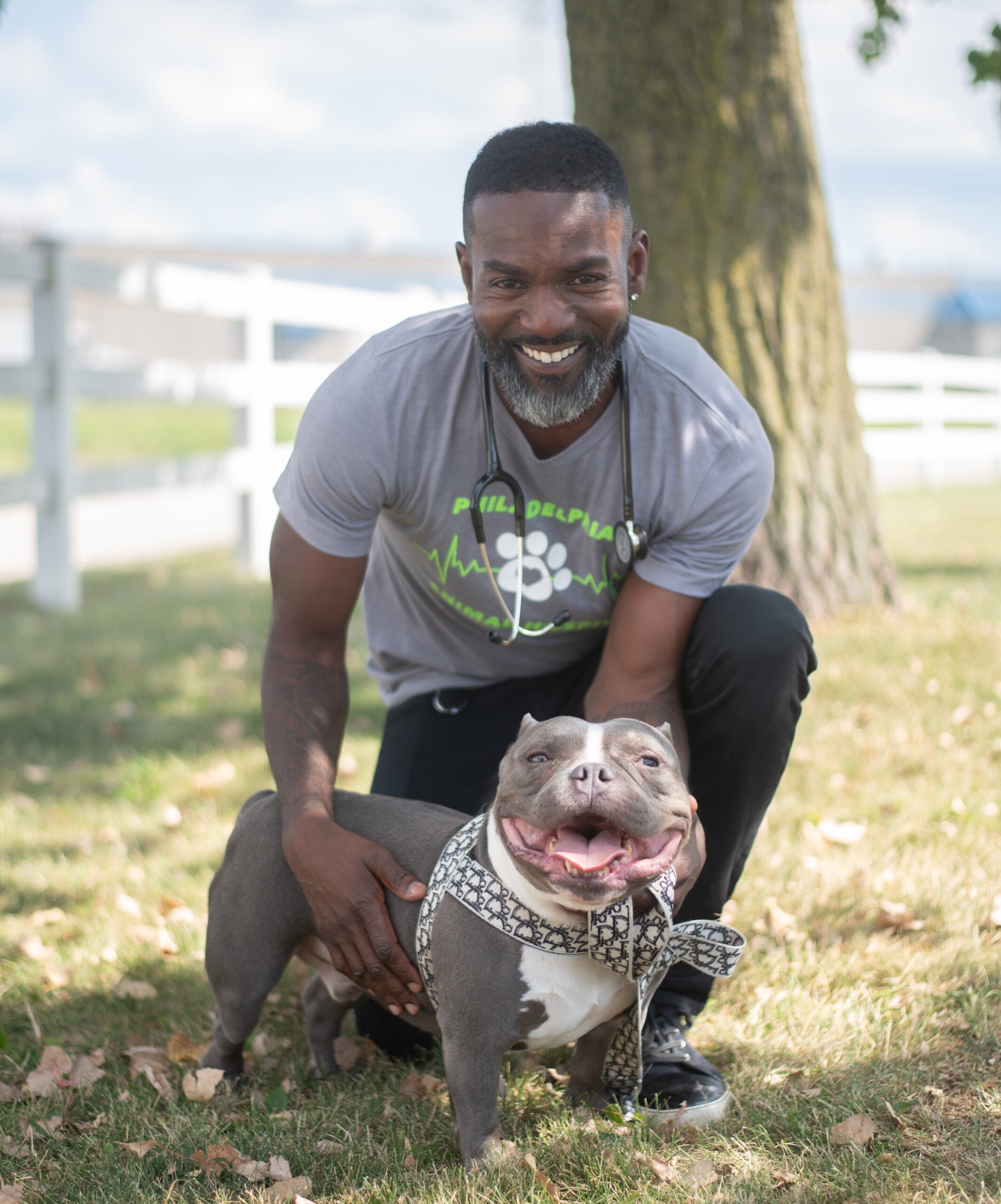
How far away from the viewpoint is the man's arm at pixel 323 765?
8.38 feet

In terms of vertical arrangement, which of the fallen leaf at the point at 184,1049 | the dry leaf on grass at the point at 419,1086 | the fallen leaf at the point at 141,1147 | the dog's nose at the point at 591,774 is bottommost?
the fallen leaf at the point at 184,1049

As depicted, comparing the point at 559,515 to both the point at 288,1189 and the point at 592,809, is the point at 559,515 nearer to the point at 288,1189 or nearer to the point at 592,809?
the point at 592,809

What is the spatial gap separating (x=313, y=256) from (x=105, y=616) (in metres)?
31.9

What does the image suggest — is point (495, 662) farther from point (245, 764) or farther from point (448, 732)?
point (245, 764)

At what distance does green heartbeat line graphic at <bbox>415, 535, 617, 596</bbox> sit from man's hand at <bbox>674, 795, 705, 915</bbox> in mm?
658

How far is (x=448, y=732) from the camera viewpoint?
3262mm

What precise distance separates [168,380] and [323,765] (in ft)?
24.2

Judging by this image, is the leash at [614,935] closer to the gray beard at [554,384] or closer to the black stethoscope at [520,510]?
the black stethoscope at [520,510]

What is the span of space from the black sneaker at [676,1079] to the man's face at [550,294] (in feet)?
4.49

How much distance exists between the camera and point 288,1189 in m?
2.36

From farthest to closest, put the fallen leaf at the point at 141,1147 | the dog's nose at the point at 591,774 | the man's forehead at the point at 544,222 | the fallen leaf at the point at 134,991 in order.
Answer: the fallen leaf at the point at 134,991, the man's forehead at the point at 544,222, the fallen leaf at the point at 141,1147, the dog's nose at the point at 591,774

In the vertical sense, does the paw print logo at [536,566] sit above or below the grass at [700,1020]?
above

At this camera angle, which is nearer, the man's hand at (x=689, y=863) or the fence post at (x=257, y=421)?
the man's hand at (x=689, y=863)

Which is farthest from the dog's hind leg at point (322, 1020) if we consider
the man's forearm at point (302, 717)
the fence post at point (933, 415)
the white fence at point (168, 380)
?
the fence post at point (933, 415)
